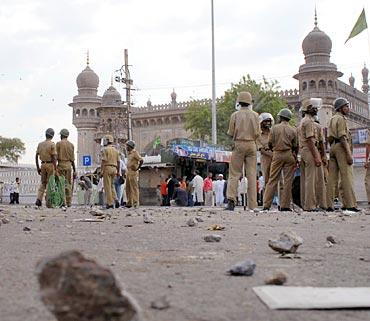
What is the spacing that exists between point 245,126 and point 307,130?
0.91m

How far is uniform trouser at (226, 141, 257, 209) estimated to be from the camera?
375 inches

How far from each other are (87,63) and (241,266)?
74.9 metres

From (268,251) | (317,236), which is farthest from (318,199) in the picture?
(268,251)

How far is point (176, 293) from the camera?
7.98 feet

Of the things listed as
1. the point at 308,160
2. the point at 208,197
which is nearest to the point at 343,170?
the point at 308,160

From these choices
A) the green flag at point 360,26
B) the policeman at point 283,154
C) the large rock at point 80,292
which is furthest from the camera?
the green flag at point 360,26

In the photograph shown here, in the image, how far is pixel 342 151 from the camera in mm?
9430

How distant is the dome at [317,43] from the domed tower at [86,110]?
76.2ft

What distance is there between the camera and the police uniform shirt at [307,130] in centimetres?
954

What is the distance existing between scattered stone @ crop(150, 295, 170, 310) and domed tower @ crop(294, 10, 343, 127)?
178ft

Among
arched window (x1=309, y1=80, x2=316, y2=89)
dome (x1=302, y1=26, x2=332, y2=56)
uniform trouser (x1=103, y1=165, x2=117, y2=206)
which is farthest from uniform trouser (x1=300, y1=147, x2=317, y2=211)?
dome (x1=302, y1=26, x2=332, y2=56)

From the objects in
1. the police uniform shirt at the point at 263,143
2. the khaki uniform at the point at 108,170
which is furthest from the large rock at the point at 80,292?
the khaki uniform at the point at 108,170

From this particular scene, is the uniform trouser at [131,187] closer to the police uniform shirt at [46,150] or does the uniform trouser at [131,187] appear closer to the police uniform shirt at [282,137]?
the police uniform shirt at [46,150]

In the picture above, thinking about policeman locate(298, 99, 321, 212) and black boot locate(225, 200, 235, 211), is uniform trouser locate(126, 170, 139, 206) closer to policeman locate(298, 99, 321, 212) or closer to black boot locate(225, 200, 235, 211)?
black boot locate(225, 200, 235, 211)
